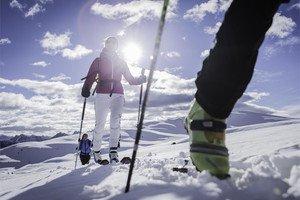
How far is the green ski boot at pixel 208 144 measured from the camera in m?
2.60

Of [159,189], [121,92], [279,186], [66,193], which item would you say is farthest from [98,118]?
[279,186]

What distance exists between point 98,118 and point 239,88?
628 cm

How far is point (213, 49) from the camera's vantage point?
8.90 ft

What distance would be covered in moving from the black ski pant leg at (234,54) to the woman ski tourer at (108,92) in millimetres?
6096

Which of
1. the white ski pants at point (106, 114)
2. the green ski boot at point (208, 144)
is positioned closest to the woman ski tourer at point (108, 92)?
the white ski pants at point (106, 114)

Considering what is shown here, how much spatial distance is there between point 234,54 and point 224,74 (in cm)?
15

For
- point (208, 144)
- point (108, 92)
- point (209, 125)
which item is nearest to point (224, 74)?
point (209, 125)

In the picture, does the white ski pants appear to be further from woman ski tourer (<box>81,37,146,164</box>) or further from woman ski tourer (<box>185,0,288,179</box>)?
woman ski tourer (<box>185,0,288,179</box>)

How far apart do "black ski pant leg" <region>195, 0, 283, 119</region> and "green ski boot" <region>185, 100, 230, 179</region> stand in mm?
74

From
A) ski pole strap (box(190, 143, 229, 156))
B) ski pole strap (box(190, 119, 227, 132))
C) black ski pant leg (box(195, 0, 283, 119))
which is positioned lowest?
ski pole strap (box(190, 143, 229, 156))

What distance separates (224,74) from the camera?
8.55 ft

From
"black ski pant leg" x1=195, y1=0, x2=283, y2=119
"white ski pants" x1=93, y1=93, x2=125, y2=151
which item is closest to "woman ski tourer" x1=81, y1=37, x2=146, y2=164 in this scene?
"white ski pants" x1=93, y1=93, x2=125, y2=151

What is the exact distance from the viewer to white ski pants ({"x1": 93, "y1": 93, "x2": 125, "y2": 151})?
28.4 feet

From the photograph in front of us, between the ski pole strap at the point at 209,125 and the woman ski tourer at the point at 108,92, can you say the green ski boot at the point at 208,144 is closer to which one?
the ski pole strap at the point at 209,125
